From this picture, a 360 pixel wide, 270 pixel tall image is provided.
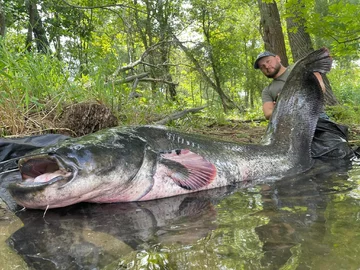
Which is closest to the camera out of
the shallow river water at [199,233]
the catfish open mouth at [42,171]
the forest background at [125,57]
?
the shallow river water at [199,233]

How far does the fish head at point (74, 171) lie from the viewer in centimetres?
170

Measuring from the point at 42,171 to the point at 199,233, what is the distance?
1.02 meters

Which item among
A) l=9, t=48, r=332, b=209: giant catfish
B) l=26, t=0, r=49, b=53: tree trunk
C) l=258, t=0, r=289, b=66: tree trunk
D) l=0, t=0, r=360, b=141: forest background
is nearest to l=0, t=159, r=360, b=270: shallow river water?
l=9, t=48, r=332, b=209: giant catfish

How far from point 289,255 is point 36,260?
0.90 m

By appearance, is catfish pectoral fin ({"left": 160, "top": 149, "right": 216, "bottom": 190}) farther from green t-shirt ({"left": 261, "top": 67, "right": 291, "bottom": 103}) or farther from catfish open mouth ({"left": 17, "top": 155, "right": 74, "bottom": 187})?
green t-shirt ({"left": 261, "top": 67, "right": 291, "bottom": 103})

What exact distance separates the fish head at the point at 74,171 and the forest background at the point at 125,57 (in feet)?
4.21

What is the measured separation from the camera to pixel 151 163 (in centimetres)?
206

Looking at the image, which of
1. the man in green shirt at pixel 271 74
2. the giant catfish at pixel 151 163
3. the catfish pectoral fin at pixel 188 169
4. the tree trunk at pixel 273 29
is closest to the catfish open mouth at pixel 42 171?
the giant catfish at pixel 151 163

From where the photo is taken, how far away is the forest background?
3.23m

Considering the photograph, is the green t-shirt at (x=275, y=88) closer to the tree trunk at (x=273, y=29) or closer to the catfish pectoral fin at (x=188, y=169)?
the catfish pectoral fin at (x=188, y=169)

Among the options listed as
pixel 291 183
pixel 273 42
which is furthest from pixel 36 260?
pixel 273 42

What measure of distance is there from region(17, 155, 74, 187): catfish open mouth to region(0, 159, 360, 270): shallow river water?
0.20 metres

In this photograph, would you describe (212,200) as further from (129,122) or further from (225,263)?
(129,122)

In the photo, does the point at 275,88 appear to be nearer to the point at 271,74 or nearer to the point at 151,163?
the point at 271,74
